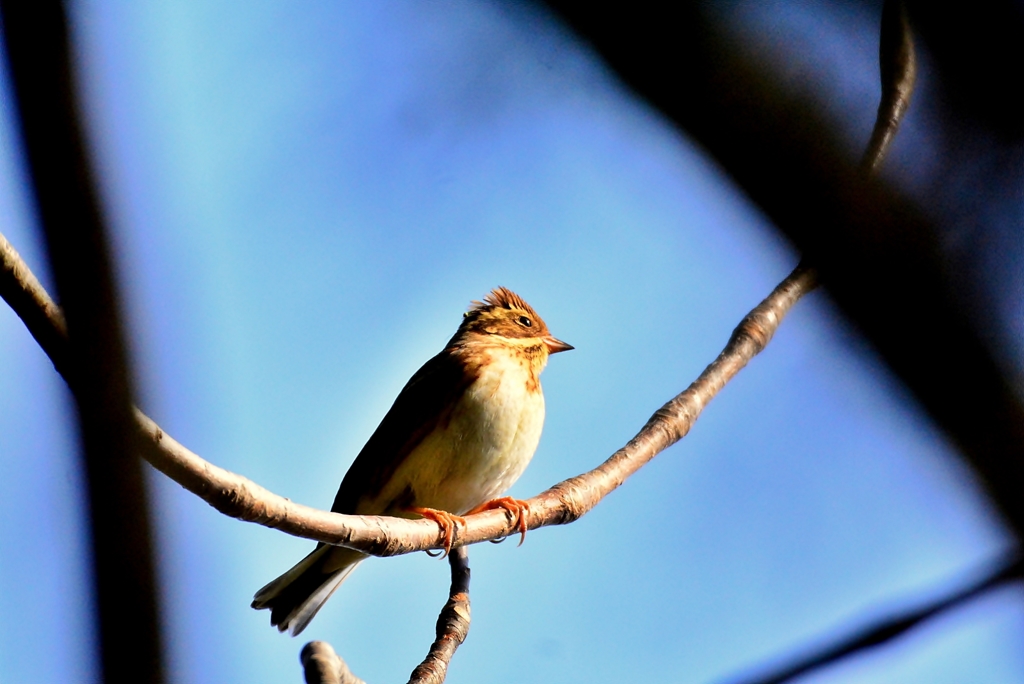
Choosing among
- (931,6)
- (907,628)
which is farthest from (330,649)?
(931,6)

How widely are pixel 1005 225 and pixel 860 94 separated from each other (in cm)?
37

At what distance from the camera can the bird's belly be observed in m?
5.89

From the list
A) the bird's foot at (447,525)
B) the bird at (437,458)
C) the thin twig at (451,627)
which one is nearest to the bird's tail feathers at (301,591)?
the bird at (437,458)

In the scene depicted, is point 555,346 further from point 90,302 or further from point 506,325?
point 90,302

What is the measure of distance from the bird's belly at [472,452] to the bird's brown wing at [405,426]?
0.06 metres

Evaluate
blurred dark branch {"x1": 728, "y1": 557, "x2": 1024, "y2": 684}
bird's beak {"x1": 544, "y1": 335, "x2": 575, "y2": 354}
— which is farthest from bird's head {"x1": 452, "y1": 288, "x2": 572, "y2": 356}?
blurred dark branch {"x1": 728, "y1": 557, "x2": 1024, "y2": 684}

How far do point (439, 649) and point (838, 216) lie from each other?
332 centimetres

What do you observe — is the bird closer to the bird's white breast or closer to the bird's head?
the bird's white breast

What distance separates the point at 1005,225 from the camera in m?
1.51

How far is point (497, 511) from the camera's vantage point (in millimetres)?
5047

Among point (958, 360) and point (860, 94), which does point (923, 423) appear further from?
point (860, 94)

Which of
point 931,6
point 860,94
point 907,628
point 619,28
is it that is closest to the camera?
point 931,6

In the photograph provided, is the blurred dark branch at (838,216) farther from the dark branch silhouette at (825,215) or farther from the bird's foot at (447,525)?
the bird's foot at (447,525)

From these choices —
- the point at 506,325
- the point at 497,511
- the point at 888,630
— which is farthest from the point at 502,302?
the point at 888,630
